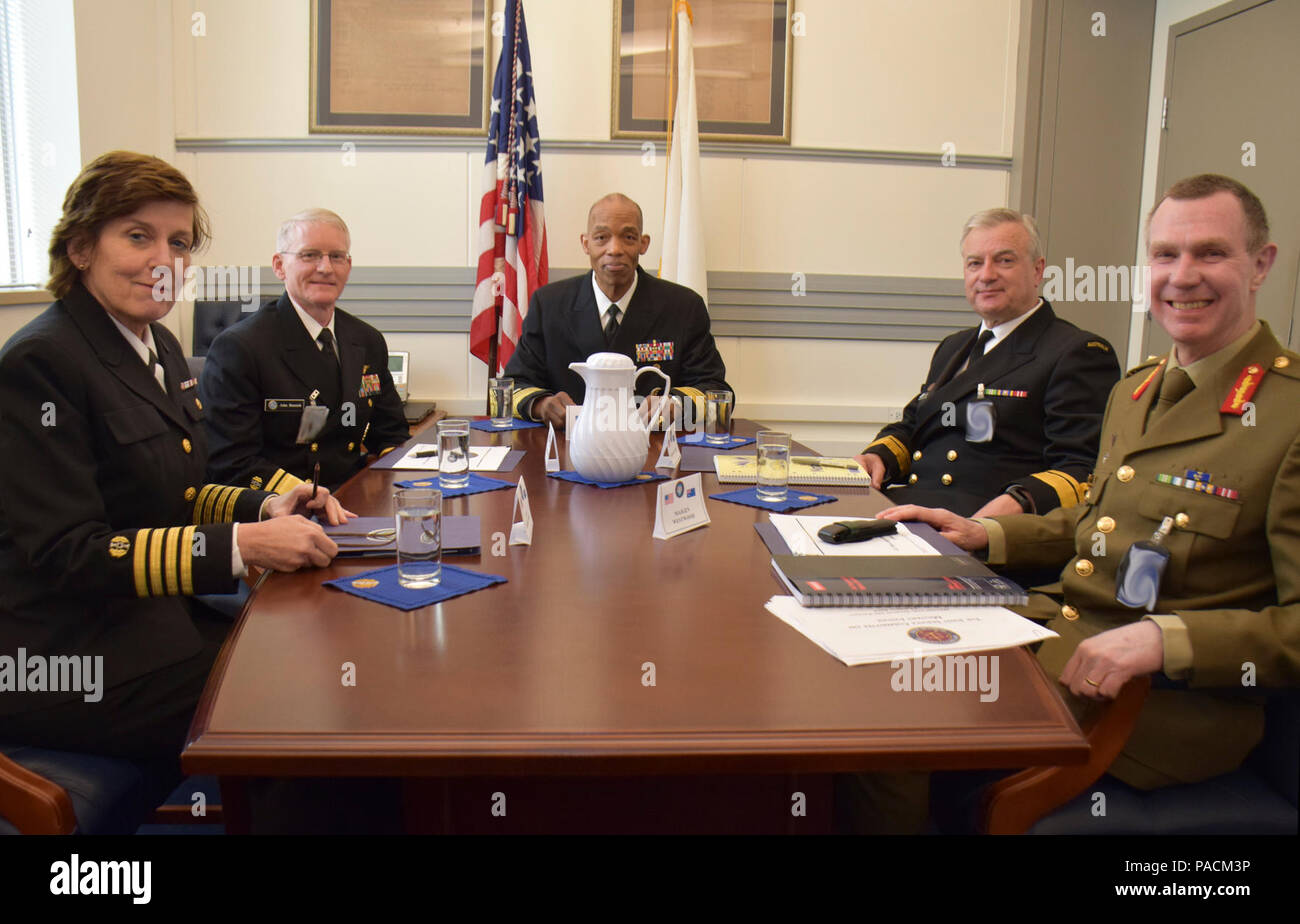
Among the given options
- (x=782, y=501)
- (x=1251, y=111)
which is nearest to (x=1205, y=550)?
(x=782, y=501)

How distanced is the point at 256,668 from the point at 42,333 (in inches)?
30.2

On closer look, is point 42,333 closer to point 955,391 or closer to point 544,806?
point 544,806

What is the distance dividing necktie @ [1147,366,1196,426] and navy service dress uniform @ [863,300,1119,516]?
61 cm

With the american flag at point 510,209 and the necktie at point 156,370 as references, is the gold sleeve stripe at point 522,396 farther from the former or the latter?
the necktie at point 156,370

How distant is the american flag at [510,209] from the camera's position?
4105 mm

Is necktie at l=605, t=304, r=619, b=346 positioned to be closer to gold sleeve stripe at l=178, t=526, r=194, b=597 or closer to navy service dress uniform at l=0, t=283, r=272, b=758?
navy service dress uniform at l=0, t=283, r=272, b=758

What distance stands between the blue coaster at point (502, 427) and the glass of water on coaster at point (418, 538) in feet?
4.95

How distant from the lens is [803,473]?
85.1 inches

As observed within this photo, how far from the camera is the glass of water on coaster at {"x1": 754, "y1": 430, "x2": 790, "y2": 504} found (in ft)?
6.07

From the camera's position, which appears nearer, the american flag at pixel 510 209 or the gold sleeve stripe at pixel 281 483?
the gold sleeve stripe at pixel 281 483

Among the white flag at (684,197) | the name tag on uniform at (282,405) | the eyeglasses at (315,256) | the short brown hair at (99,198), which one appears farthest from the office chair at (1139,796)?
the white flag at (684,197)

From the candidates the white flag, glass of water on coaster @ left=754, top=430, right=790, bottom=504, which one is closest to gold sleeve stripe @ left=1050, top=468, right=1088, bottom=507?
glass of water on coaster @ left=754, top=430, right=790, bottom=504

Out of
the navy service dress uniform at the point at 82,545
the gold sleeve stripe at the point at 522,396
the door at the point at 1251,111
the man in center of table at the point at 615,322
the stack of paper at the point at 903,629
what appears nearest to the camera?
the stack of paper at the point at 903,629

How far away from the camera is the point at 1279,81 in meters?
3.56
